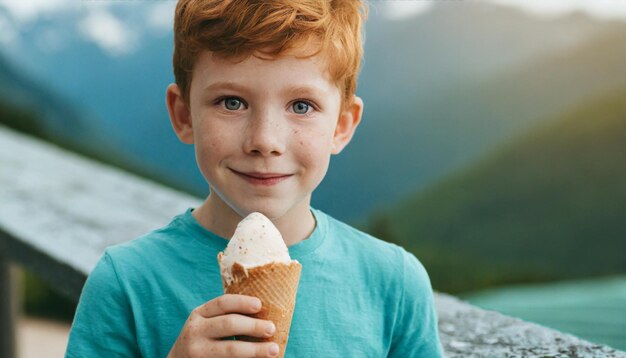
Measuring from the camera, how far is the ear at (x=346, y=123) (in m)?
1.32

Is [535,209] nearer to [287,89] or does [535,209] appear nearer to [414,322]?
[414,322]

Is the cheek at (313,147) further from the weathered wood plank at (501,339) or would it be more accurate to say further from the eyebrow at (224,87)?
the weathered wood plank at (501,339)

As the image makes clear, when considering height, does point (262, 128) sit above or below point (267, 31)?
below

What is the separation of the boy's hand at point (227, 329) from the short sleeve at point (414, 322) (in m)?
0.33

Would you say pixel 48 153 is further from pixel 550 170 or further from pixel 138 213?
pixel 550 170

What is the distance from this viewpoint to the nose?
1116 millimetres

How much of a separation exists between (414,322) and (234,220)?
1.13 feet

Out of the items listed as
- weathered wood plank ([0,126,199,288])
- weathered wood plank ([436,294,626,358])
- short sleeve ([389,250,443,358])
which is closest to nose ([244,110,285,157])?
short sleeve ([389,250,443,358])

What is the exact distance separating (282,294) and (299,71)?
33 cm

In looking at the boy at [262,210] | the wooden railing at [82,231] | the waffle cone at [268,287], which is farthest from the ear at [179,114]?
the wooden railing at [82,231]

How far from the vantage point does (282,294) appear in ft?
3.46

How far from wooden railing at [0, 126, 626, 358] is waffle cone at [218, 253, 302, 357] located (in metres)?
0.57

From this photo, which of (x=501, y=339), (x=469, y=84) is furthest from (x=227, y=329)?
(x=469, y=84)

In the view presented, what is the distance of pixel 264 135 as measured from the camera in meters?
1.12
